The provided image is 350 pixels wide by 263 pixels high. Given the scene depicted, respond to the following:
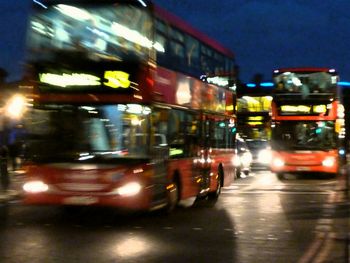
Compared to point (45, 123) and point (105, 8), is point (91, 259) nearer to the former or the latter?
point (45, 123)

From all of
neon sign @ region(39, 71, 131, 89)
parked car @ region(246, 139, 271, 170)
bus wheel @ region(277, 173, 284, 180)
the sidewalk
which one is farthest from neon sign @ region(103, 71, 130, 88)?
parked car @ region(246, 139, 271, 170)

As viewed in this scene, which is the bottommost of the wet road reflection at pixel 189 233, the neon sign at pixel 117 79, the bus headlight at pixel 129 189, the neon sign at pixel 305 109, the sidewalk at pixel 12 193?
the wet road reflection at pixel 189 233

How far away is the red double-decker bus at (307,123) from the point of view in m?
26.4

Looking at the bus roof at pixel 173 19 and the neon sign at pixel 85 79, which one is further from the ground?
the bus roof at pixel 173 19

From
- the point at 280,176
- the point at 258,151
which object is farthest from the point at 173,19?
the point at 258,151

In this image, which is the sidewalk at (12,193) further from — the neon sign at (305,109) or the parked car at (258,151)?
the parked car at (258,151)

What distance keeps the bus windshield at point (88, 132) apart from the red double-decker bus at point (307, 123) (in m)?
14.2

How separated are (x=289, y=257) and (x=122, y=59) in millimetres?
5343

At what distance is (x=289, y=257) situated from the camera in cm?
995

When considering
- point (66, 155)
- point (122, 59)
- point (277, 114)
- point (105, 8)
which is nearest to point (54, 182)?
point (66, 155)

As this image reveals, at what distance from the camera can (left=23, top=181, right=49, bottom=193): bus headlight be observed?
13328 mm

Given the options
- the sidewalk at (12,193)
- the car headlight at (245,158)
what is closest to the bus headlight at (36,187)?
the sidewalk at (12,193)

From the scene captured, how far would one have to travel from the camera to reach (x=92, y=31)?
13461 mm

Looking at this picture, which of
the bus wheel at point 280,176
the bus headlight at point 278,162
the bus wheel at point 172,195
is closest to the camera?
the bus wheel at point 172,195
